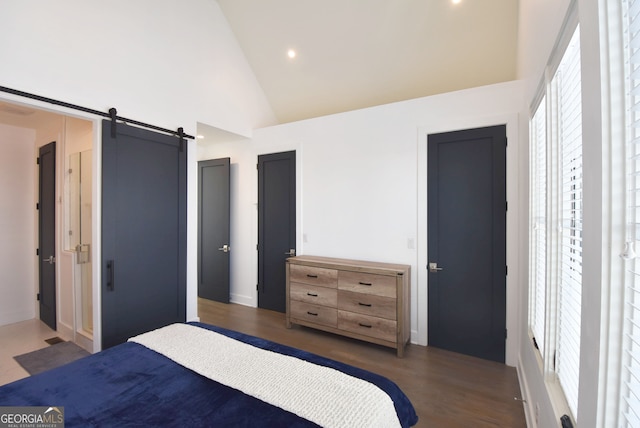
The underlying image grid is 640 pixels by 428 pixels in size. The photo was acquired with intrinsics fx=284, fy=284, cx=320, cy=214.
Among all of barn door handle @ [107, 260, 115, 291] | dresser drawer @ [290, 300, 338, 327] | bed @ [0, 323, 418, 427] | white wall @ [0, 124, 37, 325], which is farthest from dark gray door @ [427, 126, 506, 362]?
white wall @ [0, 124, 37, 325]

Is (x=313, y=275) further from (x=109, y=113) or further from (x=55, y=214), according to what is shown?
(x=55, y=214)

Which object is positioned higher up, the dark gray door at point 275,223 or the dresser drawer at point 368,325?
the dark gray door at point 275,223

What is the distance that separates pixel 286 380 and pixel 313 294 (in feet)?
6.59

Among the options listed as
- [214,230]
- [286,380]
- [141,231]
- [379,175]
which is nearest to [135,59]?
[141,231]

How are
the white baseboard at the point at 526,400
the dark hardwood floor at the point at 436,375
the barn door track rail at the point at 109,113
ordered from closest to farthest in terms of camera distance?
the white baseboard at the point at 526,400 < the dark hardwood floor at the point at 436,375 < the barn door track rail at the point at 109,113

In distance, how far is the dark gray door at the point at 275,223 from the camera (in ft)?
13.6

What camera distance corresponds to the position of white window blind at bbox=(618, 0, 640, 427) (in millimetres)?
693

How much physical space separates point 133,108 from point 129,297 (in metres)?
1.96

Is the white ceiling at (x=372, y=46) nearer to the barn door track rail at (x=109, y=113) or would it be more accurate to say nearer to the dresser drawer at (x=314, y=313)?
the barn door track rail at (x=109, y=113)

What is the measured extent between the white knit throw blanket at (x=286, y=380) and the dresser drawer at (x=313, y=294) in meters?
1.60

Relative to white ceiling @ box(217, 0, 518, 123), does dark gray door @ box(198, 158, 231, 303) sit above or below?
below

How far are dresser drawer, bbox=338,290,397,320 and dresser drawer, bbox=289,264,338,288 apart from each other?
181 mm
